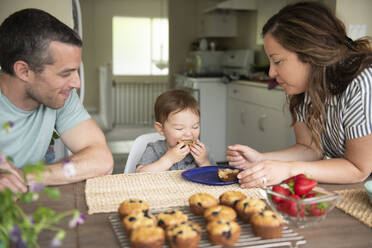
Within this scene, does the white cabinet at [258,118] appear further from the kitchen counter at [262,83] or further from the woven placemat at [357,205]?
the woven placemat at [357,205]

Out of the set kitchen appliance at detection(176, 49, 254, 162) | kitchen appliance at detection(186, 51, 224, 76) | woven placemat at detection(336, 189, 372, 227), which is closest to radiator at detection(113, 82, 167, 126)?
kitchen appliance at detection(186, 51, 224, 76)

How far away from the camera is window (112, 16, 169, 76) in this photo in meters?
8.20

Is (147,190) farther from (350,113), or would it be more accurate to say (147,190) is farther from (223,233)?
(350,113)

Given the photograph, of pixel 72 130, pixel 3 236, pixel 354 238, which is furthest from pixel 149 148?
pixel 3 236

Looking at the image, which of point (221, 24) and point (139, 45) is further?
point (139, 45)

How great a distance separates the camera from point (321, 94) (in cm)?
145

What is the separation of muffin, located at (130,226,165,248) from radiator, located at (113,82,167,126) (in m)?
7.30

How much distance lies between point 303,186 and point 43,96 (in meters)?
1.02

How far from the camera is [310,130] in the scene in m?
1.55

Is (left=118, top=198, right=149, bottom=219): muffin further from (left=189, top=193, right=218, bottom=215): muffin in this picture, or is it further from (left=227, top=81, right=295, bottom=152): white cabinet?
(left=227, top=81, right=295, bottom=152): white cabinet

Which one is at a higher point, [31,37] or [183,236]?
[31,37]

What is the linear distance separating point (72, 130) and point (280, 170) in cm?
85

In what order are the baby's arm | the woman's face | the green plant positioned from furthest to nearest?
the baby's arm, the woman's face, the green plant

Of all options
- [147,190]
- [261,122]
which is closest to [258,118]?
[261,122]
